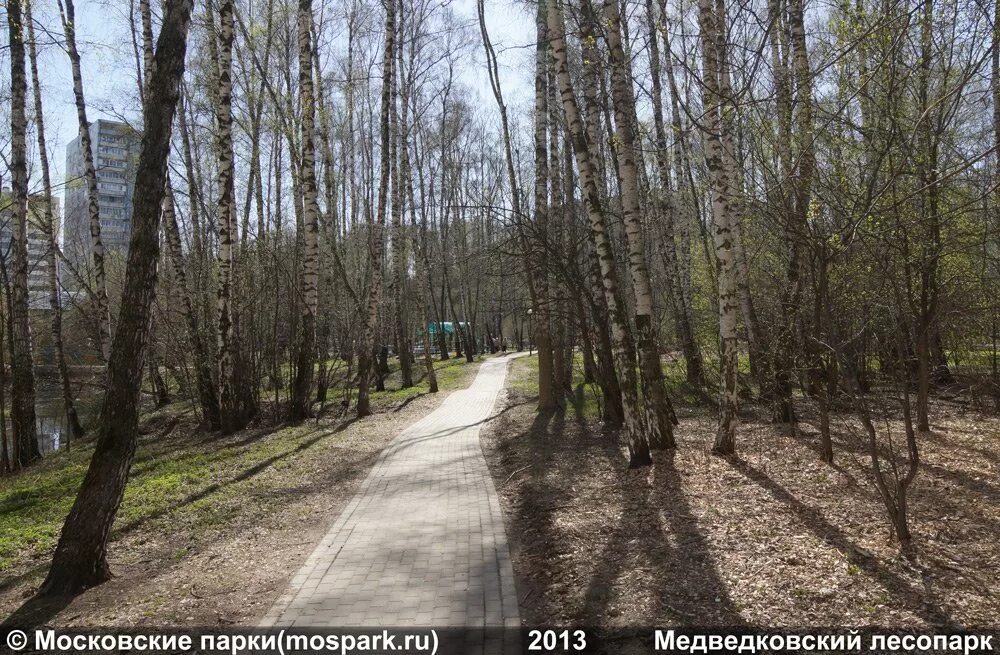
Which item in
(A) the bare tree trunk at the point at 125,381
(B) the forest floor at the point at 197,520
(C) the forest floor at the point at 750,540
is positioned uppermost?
(A) the bare tree trunk at the point at 125,381

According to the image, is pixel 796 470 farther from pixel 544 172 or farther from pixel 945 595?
pixel 544 172

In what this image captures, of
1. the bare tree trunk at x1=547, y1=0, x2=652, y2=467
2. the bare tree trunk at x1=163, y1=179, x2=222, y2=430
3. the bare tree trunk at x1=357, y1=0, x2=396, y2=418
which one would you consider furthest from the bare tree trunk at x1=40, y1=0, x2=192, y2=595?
the bare tree trunk at x1=357, y1=0, x2=396, y2=418

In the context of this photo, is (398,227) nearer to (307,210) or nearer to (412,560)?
(307,210)

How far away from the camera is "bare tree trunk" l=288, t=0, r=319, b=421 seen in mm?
13125

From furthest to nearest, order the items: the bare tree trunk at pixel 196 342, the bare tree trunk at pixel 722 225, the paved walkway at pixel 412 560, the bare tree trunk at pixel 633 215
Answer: the bare tree trunk at pixel 196 342 < the bare tree trunk at pixel 633 215 < the bare tree trunk at pixel 722 225 < the paved walkway at pixel 412 560

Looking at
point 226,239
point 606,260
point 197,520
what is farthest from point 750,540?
point 226,239

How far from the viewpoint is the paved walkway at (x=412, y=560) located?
14.3 feet

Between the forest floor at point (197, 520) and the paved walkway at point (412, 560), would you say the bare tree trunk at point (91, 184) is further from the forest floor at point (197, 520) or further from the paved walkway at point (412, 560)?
the paved walkway at point (412, 560)

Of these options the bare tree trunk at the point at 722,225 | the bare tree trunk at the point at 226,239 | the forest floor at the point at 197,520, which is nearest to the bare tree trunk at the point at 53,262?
the forest floor at the point at 197,520

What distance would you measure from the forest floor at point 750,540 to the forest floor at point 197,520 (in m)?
2.25

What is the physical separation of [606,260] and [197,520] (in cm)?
574

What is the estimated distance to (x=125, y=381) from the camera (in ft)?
16.5

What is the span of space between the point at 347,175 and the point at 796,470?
94.6ft

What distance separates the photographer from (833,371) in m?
11.0
